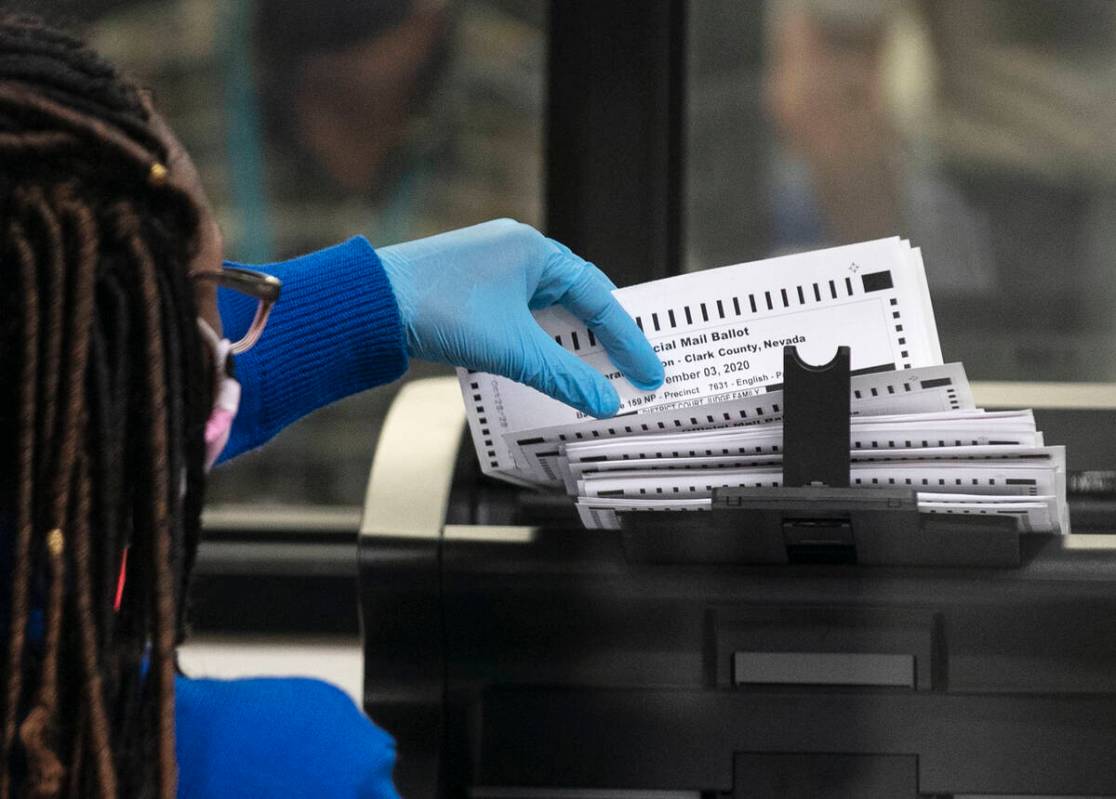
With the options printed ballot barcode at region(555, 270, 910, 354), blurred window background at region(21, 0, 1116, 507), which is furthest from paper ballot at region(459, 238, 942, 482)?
blurred window background at region(21, 0, 1116, 507)

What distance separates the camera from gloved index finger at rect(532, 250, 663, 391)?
2.77 feet

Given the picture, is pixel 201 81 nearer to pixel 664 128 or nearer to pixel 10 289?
pixel 664 128

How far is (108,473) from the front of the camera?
510 millimetres

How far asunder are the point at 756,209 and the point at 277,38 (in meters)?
0.66

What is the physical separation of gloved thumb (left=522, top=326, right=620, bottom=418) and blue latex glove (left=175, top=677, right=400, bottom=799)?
1.11 feet

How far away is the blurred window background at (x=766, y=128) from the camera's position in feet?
5.33

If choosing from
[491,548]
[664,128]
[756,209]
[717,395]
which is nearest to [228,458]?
[491,548]

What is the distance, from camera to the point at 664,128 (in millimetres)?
1587

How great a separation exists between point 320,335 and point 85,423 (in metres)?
0.37

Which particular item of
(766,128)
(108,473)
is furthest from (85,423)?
(766,128)

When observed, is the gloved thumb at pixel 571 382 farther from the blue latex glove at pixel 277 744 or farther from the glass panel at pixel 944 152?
the glass panel at pixel 944 152

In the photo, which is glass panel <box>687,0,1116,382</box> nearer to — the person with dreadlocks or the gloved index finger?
the gloved index finger

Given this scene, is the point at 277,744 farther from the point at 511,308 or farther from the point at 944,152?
the point at 944,152

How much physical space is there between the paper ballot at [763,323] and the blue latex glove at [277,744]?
0.36m
